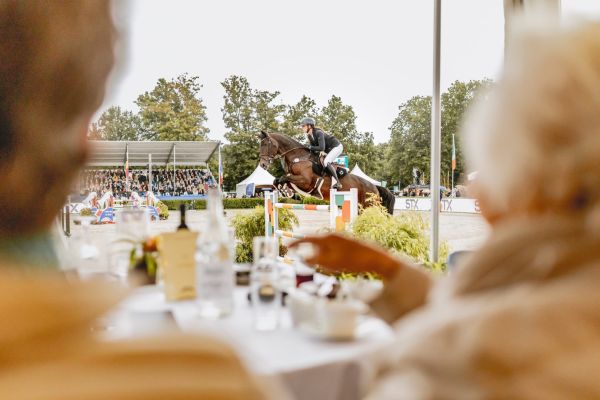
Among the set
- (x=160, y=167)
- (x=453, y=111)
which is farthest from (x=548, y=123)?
(x=160, y=167)

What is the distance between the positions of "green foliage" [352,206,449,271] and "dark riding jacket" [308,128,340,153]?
13.2 feet

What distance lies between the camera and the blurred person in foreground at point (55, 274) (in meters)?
0.25

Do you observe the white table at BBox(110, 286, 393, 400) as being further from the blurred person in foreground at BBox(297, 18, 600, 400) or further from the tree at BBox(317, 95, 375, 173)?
the tree at BBox(317, 95, 375, 173)

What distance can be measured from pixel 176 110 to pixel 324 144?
1012 centimetres

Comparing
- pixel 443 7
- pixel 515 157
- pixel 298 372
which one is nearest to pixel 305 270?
pixel 298 372

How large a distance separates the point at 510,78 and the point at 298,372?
0.71 metres

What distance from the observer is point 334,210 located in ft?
19.5

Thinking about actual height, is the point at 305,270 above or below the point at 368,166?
below

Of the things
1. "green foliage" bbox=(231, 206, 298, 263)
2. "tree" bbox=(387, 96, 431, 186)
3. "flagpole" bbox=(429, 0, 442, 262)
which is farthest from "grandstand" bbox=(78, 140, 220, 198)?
"flagpole" bbox=(429, 0, 442, 262)

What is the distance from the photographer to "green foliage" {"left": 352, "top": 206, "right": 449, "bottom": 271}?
4426 mm

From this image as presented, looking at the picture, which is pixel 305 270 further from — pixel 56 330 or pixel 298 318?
pixel 56 330

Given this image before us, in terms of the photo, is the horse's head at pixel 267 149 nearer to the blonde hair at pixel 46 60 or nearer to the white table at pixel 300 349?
the white table at pixel 300 349

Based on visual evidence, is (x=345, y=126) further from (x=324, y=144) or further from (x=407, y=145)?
(x=324, y=144)

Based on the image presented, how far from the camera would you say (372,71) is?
1130 cm
